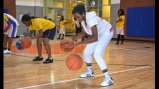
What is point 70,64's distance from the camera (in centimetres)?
456

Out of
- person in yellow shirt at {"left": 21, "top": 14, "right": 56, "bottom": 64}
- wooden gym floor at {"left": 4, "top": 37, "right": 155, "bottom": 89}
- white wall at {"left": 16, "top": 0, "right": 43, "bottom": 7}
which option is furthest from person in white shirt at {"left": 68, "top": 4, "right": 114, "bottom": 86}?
white wall at {"left": 16, "top": 0, "right": 43, "bottom": 7}

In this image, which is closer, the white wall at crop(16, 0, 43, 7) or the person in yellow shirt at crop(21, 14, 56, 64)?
the person in yellow shirt at crop(21, 14, 56, 64)

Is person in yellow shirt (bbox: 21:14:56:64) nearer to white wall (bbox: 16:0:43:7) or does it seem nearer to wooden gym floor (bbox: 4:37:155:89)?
wooden gym floor (bbox: 4:37:155:89)

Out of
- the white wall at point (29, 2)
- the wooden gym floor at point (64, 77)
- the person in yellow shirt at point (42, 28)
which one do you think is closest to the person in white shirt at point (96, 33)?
the wooden gym floor at point (64, 77)

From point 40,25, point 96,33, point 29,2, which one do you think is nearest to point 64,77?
point 96,33

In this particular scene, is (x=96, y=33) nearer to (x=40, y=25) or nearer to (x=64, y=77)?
(x=64, y=77)

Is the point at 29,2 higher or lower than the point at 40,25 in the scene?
higher

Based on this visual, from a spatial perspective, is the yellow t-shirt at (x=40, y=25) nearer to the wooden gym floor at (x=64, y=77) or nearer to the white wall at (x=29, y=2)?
the wooden gym floor at (x=64, y=77)

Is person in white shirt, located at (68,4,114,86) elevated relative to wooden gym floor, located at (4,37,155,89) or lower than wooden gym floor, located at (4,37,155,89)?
elevated

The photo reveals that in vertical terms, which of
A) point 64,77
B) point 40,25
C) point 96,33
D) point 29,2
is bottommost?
point 64,77

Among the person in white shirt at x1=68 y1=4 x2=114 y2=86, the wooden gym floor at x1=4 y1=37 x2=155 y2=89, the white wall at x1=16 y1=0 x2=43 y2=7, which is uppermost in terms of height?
the white wall at x1=16 y1=0 x2=43 y2=7

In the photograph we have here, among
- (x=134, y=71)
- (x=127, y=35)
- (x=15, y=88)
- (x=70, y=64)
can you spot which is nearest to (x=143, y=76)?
(x=134, y=71)

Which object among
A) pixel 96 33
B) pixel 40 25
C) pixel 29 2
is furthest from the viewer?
pixel 29 2

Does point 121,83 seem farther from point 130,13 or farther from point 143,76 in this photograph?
point 130,13
